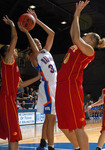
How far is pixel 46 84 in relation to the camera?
4.04 m

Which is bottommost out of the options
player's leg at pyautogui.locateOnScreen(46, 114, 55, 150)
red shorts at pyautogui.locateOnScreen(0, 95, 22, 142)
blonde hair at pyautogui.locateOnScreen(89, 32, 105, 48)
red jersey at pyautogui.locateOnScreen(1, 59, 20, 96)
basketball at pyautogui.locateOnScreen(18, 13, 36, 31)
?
player's leg at pyautogui.locateOnScreen(46, 114, 55, 150)

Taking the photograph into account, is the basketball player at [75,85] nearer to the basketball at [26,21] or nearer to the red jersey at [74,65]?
the red jersey at [74,65]

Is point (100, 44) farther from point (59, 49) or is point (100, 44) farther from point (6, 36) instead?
point (59, 49)

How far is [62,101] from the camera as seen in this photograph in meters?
3.17

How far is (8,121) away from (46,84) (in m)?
0.95

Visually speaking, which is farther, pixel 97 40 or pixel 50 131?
pixel 50 131

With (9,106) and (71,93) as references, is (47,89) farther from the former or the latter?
(71,93)

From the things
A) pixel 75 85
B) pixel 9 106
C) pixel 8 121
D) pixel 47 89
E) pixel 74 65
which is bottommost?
pixel 8 121

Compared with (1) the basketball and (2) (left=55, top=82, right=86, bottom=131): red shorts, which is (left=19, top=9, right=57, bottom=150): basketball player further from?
(2) (left=55, top=82, right=86, bottom=131): red shorts

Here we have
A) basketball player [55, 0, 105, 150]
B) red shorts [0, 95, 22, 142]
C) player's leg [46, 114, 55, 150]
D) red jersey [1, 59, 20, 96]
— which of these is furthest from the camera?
player's leg [46, 114, 55, 150]

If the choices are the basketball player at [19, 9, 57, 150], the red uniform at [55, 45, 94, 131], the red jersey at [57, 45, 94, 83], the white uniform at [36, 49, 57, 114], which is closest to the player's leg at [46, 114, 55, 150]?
the basketball player at [19, 9, 57, 150]

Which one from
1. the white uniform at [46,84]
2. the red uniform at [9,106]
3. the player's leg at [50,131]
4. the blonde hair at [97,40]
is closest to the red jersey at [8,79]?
the red uniform at [9,106]

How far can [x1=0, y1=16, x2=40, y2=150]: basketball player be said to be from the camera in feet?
11.0

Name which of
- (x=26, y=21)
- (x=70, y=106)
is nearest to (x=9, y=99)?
(x=70, y=106)
